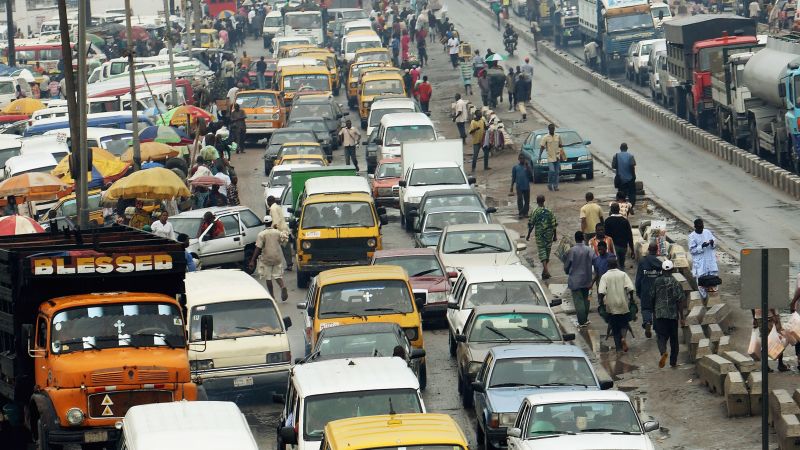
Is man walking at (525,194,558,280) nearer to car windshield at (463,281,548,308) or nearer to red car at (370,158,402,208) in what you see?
car windshield at (463,281,548,308)

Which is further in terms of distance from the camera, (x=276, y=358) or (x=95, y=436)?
(x=276, y=358)

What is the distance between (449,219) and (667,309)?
9.54 metres

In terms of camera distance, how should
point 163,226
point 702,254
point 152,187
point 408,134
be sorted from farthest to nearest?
point 408,134 < point 152,187 < point 163,226 < point 702,254

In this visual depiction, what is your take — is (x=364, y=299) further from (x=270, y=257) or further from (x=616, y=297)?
(x=270, y=257)

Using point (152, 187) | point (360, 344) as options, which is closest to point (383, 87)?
point (152, 187)

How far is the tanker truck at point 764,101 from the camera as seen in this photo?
133 feet

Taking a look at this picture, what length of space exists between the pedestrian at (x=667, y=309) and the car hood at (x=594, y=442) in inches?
252

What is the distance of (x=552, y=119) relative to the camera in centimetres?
5559

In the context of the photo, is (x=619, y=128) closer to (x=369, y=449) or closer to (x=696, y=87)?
(x=696, y=87)

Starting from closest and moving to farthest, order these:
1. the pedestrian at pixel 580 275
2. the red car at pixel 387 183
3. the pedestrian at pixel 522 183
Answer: the pedestrian at pixel 580 275, the pedestrian at pixel 522 183, the red car at pixel 387 183

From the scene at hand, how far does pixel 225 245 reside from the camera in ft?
106

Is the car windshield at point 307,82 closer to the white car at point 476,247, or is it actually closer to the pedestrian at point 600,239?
the white car at point 476,247

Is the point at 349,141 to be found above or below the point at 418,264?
below

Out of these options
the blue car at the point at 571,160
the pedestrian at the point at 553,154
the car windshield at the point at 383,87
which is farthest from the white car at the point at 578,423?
the car windshield at the point at 383,87
